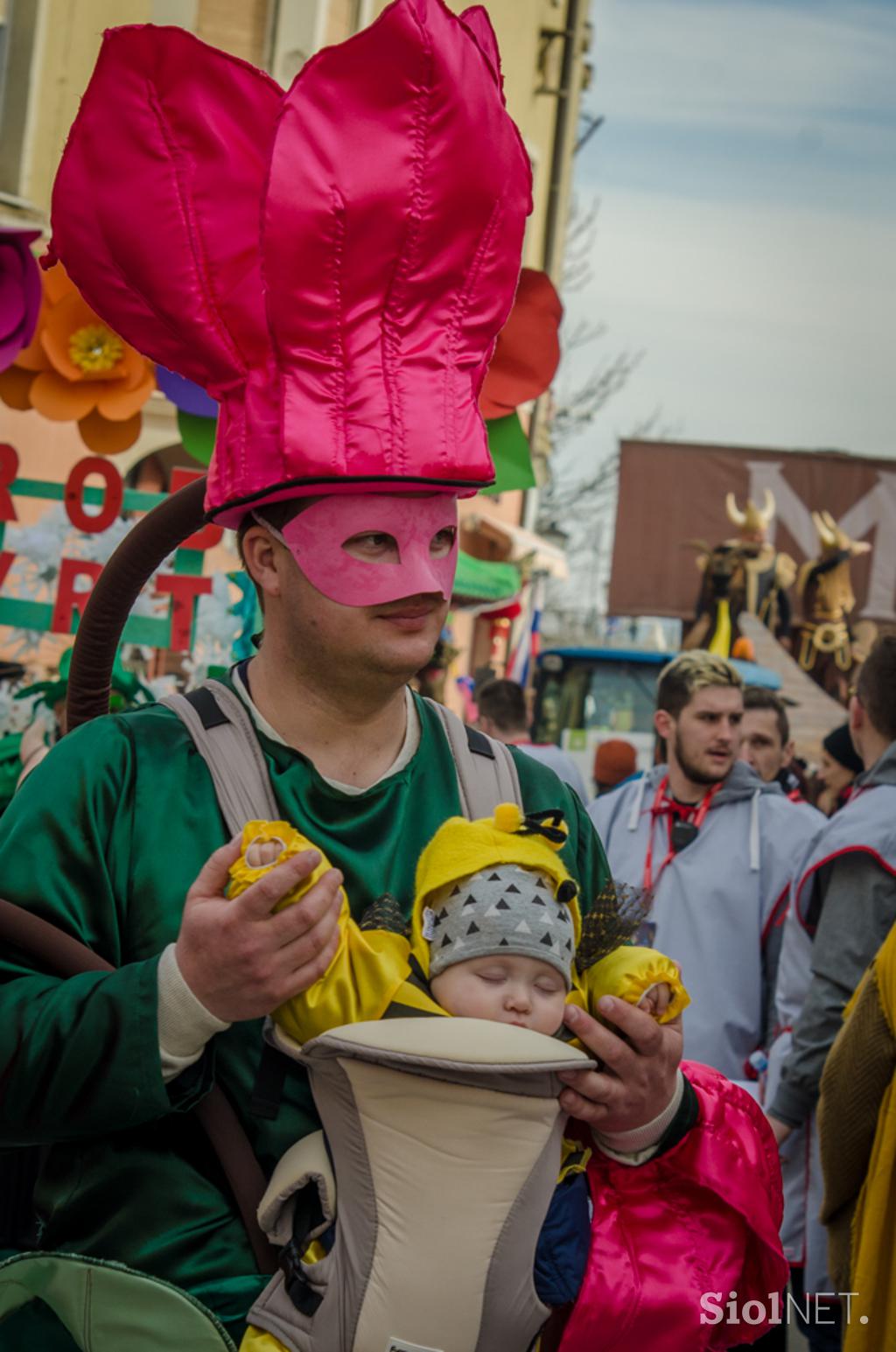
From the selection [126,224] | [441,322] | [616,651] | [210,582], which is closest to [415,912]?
[441,322]

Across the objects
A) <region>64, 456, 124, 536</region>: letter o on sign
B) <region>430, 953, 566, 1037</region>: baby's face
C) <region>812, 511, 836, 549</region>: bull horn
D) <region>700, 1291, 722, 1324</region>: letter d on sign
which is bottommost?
<region>700, 1291, 722, 1324</region>: letter d on sign

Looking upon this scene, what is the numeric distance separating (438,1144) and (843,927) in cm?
247

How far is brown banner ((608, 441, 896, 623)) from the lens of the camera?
70.9ft

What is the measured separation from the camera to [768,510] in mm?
21469

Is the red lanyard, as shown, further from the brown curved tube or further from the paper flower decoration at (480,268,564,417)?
the brown curved tube

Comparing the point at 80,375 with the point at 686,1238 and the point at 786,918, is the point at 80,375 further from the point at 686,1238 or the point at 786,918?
the point at 686,1238

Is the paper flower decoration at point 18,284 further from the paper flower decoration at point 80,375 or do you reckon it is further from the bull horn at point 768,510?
the bull horn at point 768,510

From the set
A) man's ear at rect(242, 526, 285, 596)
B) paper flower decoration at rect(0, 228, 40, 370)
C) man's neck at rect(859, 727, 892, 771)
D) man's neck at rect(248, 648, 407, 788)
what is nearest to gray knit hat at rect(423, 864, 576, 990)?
man's neck at rect(248, 648, 407, 788)

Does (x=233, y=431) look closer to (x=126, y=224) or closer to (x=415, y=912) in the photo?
(x=126, y=224)

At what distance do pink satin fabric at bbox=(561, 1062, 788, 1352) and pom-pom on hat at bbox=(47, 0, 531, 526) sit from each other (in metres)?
0.99

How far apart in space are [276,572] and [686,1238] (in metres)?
1.09

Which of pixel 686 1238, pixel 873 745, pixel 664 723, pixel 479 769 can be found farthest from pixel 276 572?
pixel 664 723

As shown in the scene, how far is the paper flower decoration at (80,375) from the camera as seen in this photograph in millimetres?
4984

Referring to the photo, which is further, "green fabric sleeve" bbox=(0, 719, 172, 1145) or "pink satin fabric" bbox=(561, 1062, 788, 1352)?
"pink satin fabric" bbox=(561, 1062, 788, 1352)
